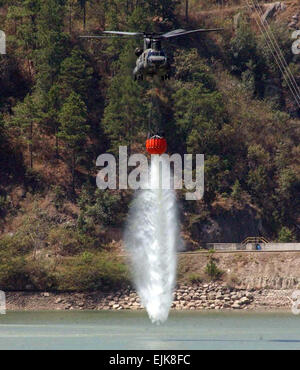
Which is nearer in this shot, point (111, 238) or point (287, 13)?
point (111, 238)

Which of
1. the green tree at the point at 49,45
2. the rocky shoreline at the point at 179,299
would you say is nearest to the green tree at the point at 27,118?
the green tree at the point at 49,45

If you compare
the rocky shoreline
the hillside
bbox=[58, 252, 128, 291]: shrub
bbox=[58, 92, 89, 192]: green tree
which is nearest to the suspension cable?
the hillside

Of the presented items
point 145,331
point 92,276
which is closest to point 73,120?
point 92,276

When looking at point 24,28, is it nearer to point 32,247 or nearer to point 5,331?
point 32,247

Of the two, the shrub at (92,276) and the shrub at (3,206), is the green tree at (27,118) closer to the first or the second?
the shrub at (3,206)

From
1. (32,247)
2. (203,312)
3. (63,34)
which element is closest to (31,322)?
(203,312)

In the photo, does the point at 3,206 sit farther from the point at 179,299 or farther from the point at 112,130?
the point at 179,299

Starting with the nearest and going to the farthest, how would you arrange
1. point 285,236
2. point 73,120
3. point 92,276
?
1. point 92,276
2. point 285,236
3. point 73,120
